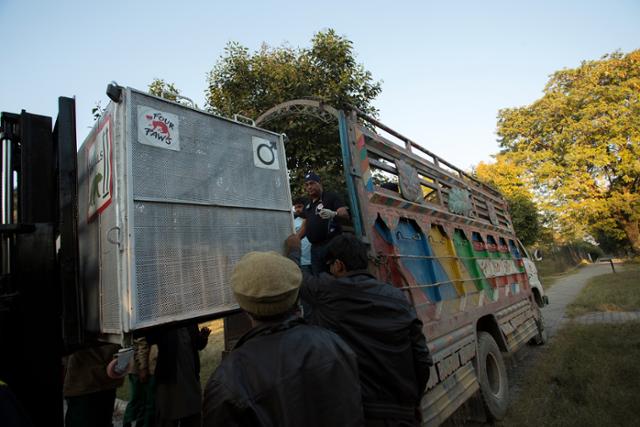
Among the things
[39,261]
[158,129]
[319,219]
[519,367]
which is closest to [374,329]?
[319,219]

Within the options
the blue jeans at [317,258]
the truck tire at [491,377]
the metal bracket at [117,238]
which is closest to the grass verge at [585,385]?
the truck tire at [491,377]

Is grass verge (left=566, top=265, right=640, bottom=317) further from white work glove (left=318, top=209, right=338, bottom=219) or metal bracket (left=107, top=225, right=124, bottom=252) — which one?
metal bracket (left=107, top=225, right=124, bottom=252)

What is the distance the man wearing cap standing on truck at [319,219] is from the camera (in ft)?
9.15

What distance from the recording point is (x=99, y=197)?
6.51 ft

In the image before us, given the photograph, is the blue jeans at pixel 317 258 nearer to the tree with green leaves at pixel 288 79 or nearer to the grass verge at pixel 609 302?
the tree with green leaves at pixel 288 79

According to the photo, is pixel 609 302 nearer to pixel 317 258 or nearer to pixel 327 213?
pixel 317 258

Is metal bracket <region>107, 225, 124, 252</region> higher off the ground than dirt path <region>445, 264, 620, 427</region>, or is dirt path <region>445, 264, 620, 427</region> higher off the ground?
metal bracket <region>107, 225, 124, 252</region>

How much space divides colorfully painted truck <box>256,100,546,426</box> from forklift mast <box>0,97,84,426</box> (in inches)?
72.2

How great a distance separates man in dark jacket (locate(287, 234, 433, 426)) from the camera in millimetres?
1841

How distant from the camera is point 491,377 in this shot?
393cm

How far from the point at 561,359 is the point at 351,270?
16.1 ft

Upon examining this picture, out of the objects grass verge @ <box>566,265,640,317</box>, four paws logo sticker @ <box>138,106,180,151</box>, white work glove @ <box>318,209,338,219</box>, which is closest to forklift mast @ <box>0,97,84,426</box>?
four paws logo sticker @ <box>138,106,180,151</box>

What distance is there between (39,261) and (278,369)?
1.47 meters

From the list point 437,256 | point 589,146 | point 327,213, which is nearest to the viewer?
point 327,213
